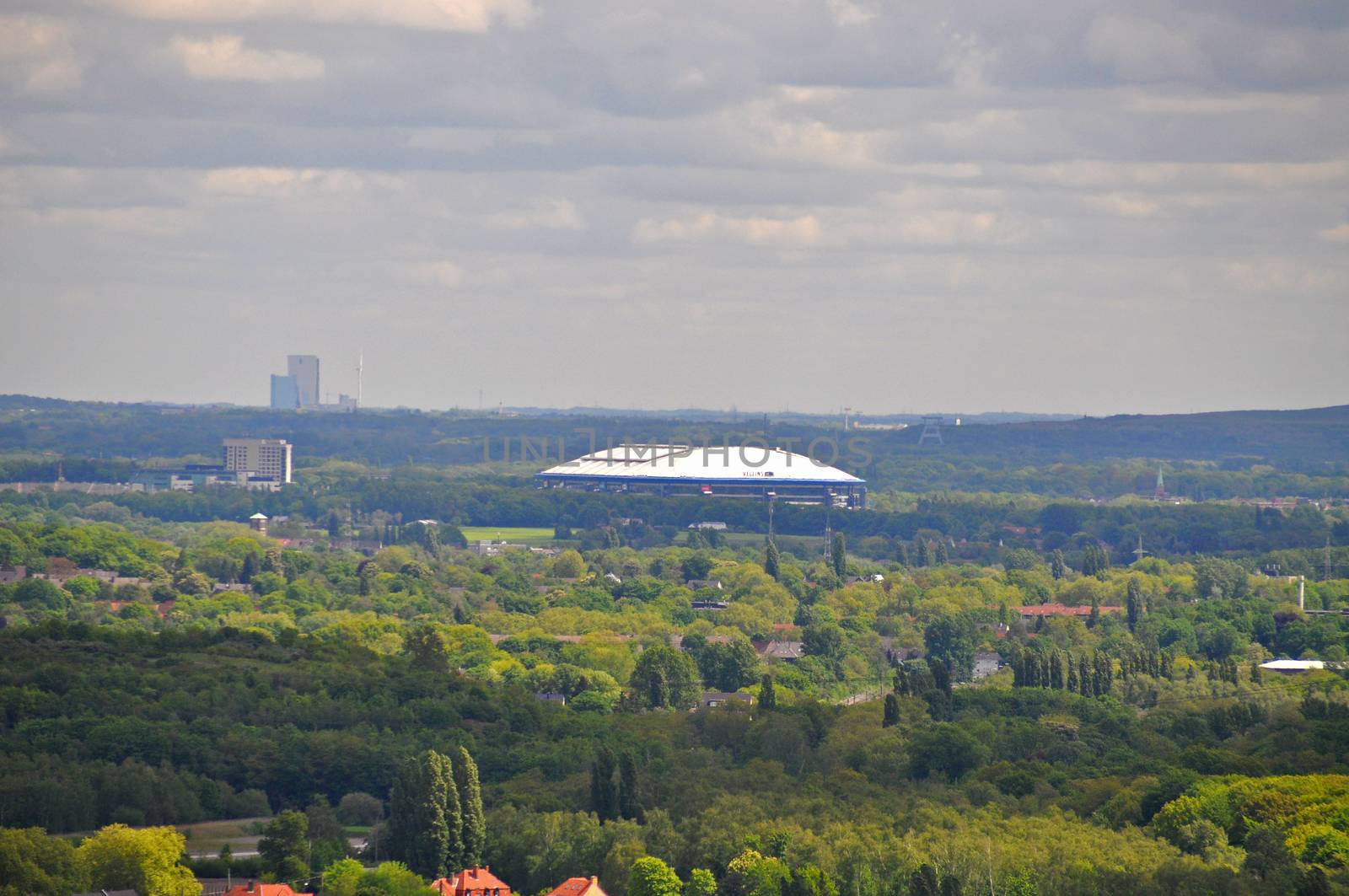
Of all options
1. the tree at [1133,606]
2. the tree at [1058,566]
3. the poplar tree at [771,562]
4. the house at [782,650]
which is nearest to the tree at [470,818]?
→ the house at [782,650]

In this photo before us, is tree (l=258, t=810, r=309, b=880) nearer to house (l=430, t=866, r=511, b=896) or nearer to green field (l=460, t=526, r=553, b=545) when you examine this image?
house (l=430, t=866, r=511, b=896)

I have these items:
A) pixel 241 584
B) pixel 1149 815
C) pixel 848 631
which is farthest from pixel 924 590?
pixel 1149 815

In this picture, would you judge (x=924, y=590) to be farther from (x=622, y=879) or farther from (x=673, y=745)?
(x=622, y=879)

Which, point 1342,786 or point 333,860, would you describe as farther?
point 1342,786

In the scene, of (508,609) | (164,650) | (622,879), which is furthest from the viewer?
(508,609)

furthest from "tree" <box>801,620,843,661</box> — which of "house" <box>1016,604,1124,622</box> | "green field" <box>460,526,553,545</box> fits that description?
"green field" <box>460,526,553,545</box>

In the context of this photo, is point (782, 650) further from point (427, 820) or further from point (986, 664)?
point (427, 820)
